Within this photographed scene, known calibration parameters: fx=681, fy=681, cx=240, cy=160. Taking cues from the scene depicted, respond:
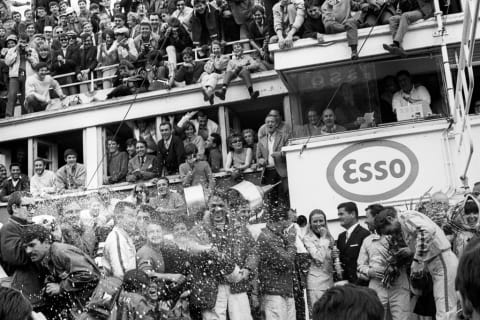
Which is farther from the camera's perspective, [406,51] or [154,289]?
[406,51]

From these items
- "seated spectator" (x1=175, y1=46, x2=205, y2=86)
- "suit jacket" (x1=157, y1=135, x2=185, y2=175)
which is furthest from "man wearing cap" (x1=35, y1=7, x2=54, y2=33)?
"suit jacket" (x1=157, y1=135, x2=185, y2=175)

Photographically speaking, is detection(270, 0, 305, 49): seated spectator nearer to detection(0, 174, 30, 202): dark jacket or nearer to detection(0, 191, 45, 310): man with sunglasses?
detection(0, 174, 30, 202): dark jacket

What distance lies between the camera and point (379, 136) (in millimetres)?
10758

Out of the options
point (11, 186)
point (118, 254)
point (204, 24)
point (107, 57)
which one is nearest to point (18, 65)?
point (107, 57)

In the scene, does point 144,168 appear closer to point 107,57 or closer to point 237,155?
point 237,155

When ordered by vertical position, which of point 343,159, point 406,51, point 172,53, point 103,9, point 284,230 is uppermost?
point 103,9

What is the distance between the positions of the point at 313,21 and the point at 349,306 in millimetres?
10043

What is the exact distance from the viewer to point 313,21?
12133 millimetres

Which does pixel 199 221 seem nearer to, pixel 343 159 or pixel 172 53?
pixel 343 159

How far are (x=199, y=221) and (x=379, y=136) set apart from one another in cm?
374

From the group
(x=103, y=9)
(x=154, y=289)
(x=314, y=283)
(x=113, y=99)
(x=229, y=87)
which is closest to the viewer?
(x=154, y=289)

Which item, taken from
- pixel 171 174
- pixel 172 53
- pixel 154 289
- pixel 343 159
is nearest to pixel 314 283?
pixel 154 289

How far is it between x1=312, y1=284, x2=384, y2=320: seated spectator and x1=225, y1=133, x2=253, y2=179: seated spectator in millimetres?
9606

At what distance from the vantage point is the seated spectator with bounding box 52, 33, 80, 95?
16.1 meters
